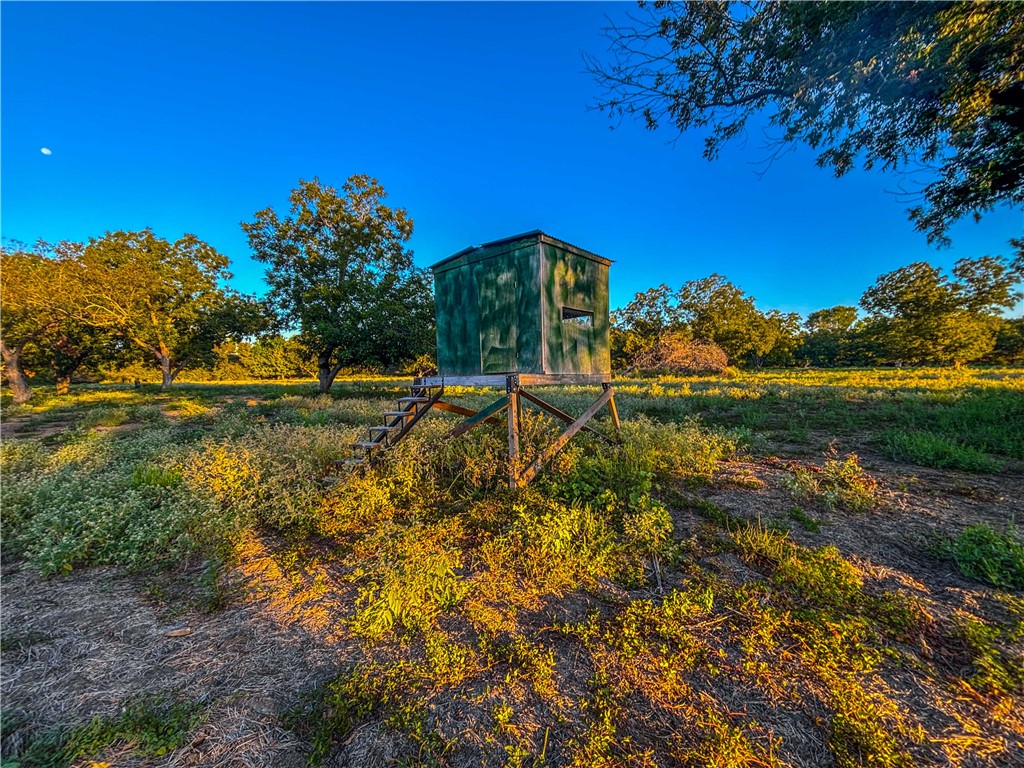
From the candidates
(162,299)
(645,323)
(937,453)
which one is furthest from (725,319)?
(162,299)

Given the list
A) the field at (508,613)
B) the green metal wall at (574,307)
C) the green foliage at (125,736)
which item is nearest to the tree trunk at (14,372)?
the field at (508,613)

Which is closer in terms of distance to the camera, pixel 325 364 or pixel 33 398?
pixel 33 398

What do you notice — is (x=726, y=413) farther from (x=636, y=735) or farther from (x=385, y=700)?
(x=385, y=700)

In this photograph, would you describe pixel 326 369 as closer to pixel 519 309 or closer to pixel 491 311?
pixel 491 311

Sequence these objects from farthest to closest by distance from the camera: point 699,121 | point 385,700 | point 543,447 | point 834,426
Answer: point 834,426 → point 699,121 → point 543,447 → point 385,700

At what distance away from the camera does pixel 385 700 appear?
2.36 meters

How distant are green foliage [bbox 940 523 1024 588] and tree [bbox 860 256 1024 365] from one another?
44931mm

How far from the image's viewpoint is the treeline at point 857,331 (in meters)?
32.9

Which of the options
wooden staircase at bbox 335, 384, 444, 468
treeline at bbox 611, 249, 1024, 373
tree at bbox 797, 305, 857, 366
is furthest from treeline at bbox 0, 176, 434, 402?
tree at bbox 797, 305, 857, 366

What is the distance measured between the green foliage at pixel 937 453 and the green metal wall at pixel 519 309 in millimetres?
6298

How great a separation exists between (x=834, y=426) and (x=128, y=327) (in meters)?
33.2

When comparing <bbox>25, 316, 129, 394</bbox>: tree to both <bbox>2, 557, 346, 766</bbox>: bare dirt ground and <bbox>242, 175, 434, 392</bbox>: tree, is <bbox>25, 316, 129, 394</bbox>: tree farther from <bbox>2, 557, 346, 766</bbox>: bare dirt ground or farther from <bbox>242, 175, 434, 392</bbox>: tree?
<bbox>2, 557, 346, 766</bbox>: bare dirt ground

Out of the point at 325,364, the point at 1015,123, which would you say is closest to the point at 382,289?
the point at 325,364

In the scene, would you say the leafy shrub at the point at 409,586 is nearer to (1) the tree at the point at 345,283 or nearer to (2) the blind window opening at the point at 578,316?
(2) the blind window opening at the point at 578,316
